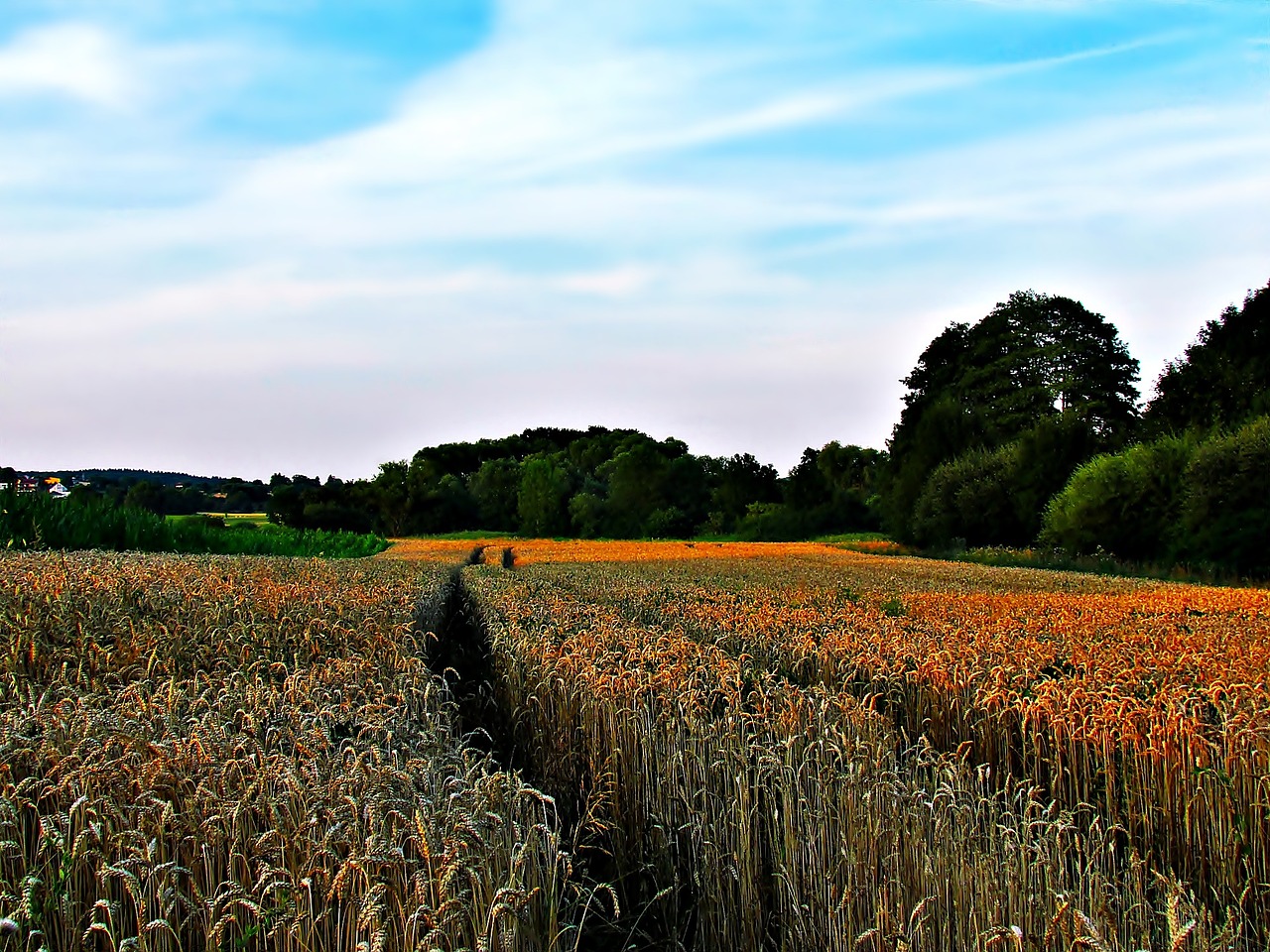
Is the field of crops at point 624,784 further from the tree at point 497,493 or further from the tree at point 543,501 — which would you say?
the tree at point 497,493

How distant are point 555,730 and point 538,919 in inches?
136

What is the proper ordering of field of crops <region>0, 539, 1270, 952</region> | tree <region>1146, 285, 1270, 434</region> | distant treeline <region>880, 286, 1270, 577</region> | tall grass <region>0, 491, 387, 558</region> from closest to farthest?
field of crops <region>0, 539, 1270, 952</region>
tall grass <region>0, 491, 387, 558</region>
distant treeline <region>880, 286, 1270, 577</region>
tree <region>1146, 285, 1270, 434</region>

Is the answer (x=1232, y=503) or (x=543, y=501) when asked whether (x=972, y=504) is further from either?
(x=543, y=501)

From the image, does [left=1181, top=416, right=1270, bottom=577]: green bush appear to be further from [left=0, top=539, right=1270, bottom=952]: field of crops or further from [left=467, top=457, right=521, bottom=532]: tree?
[left=467, top=457, right=521, bottom=532]: tree

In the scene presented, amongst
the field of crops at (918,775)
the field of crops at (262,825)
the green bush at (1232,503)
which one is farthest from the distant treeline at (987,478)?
the field of crops at (262,825)

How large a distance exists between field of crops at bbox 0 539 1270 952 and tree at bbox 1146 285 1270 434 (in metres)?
31.7

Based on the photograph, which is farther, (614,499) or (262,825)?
(614,499)

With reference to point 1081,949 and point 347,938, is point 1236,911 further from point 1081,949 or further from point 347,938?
point 347,938

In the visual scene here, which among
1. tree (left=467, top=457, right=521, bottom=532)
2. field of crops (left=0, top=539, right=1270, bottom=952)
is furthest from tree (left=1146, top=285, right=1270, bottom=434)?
tree (left=467, top=457, right=521, bottom=532)

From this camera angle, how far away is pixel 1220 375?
122 ft

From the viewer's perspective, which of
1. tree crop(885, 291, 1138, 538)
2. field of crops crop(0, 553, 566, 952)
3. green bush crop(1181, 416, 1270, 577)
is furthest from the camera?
tree crop(885, 291, 1138, 538)

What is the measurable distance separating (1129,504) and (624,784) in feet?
98.1

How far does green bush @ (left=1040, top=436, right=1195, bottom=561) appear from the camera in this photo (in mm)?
29688

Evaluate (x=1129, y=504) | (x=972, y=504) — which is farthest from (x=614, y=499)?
(x=1129, y=504)
